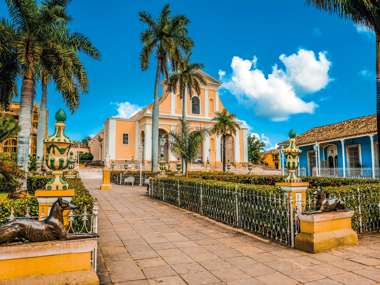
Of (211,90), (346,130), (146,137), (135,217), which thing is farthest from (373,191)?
(211,90)

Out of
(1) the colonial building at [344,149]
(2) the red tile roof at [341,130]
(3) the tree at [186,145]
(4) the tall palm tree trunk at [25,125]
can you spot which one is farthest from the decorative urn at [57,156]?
(2) the red tile roof at [341,130]

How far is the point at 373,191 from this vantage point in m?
6.48

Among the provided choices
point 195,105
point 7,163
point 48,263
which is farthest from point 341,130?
point 48,263

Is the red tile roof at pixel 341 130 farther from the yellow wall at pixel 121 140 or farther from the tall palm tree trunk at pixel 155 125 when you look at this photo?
the yellow wall at pixel 121 140

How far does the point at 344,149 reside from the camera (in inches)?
821

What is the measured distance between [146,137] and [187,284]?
31.0 meters

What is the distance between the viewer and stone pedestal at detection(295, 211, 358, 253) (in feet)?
15.3

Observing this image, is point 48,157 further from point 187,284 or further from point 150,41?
point 150,41

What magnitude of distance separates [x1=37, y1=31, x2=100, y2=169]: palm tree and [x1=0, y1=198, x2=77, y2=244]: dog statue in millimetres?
8602

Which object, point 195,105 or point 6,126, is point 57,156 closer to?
point 6,126

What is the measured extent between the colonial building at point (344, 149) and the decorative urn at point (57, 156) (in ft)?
61.0

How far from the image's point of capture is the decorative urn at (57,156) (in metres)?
4.20

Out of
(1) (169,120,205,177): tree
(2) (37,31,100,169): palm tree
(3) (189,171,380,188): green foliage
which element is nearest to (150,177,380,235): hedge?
(3) (189,171,380,188): green foliage

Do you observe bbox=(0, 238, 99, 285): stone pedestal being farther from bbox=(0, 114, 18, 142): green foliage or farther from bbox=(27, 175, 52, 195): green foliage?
bbox=(27, 175, 52, 195): green foliage
